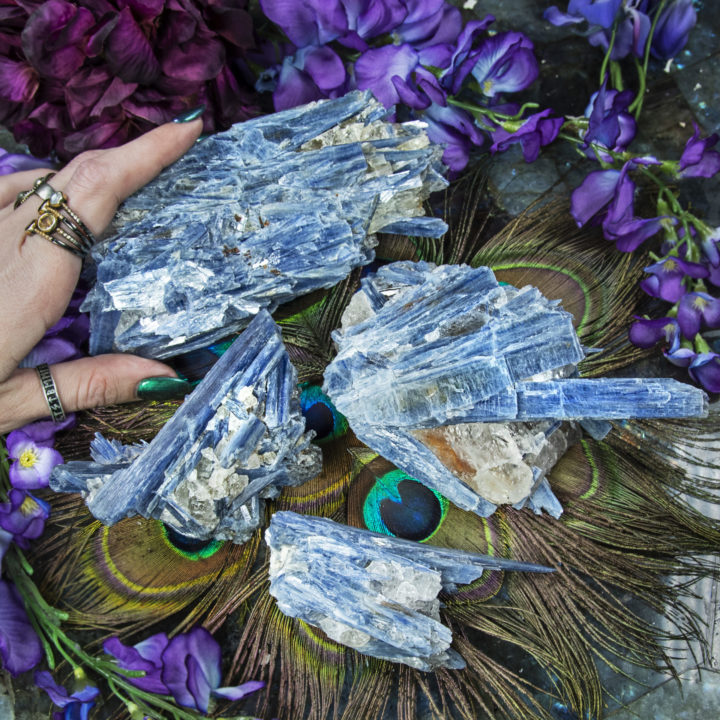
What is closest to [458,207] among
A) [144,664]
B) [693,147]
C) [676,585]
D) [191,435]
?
[693,147]

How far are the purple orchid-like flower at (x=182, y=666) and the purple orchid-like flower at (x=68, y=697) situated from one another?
73 millimetres

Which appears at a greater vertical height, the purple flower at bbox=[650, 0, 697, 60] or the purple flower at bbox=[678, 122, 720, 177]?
the purple flower at bbox=[650, 0, 697, 60]

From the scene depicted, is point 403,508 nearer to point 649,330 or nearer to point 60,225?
point 649,330

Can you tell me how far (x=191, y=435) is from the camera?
103 centimetres

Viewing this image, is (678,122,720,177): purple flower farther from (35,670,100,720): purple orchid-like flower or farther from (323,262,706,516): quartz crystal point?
(35,670,100,720): purple orchid-like flower

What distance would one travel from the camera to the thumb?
43.5 inches

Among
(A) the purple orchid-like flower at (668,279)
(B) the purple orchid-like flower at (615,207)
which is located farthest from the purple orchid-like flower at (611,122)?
(A) the purple orchid-like flower at (668,279)

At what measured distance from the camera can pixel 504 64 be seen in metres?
1.21

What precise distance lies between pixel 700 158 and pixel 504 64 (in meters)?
0.37

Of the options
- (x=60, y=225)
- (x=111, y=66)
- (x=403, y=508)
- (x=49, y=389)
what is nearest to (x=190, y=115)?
(x=111, y=66)

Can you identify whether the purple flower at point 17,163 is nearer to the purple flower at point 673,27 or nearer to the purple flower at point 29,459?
the purple flower at point 29,459

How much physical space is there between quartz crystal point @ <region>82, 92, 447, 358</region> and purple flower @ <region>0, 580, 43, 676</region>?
44 centimetres

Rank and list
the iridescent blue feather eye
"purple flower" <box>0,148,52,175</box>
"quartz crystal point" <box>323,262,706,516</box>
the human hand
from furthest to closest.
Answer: "purple flower" <box>0,148,52,175</box> < the iridescent blue feather eye < the human hand < "quartz crystal point" <box>323,262,706,516</box>

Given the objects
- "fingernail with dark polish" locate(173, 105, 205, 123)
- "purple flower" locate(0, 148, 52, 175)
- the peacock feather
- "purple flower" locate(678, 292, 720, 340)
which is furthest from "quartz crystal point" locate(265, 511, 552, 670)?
"purple flower" locate(0, 148, 52, 175)
